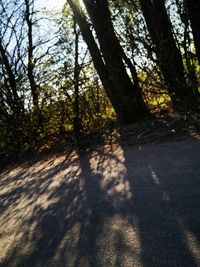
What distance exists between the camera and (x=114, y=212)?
388 cm

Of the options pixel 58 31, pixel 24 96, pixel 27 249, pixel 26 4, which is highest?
pixel 26 4

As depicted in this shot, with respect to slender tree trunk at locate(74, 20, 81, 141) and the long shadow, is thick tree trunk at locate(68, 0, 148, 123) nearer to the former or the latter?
slender tree trunk at locate(74, 20, 81, 141)

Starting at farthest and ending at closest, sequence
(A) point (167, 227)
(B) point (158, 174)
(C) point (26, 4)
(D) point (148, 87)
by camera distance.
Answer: (C) point (26, 4) → (D) point (148, 87) → (B) point (158, 174) → (A) point (167, 227)

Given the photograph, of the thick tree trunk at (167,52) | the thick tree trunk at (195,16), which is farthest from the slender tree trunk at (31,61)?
the thick tree trunk at (195,16)

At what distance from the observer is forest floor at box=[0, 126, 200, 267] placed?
2.90 metres

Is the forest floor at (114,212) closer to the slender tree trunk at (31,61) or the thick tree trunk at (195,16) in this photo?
the thick tree trunk at (195,16)

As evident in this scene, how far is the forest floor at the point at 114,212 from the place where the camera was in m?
2.90

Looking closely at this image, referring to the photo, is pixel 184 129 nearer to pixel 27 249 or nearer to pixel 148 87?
pixel 148 87

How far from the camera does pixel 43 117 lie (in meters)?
11.8

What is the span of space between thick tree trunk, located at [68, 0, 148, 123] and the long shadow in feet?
12.0

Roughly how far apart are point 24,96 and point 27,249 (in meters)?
9.00

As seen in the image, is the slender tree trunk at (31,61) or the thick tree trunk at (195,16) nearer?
the thick tree trunk at (195,16)

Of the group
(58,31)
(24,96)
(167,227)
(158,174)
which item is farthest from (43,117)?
(167,227)

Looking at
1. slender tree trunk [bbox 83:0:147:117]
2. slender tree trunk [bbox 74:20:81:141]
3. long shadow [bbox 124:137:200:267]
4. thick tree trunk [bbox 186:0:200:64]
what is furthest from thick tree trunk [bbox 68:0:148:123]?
long shadow [bbox 124:137:200:267]
